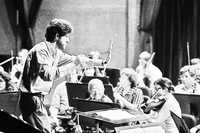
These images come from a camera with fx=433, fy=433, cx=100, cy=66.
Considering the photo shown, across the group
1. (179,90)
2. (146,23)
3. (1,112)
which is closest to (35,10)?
(146,23)

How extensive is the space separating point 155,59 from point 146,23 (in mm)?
1019

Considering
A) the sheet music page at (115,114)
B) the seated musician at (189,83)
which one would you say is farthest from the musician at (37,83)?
the seated musician at (189,83)

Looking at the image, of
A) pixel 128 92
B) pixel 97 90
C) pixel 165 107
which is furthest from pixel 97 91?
pixel 165 107

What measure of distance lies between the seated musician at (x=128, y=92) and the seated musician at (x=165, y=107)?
0.35 metres

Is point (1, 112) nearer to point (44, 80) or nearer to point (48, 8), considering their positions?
point (44, 80)

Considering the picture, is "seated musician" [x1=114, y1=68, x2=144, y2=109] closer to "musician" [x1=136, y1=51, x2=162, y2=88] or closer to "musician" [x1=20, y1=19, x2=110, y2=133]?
"musician" [x1=20, y1=19, x2=110, y2=133]

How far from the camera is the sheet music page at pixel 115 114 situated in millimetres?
2914

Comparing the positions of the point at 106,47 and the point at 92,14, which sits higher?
the point at 92,14

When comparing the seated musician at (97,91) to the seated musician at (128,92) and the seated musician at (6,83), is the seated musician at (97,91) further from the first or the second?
the seated musician at (6,83)

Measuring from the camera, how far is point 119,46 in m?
9.33

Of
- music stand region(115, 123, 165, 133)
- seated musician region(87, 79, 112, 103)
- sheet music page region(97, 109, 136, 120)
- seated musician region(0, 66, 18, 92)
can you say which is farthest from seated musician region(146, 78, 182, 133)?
seated musician region(0, 66, 18, 92)

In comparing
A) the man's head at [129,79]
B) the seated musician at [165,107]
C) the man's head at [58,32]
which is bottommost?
the seated musician at [165,107]

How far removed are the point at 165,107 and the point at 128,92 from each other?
2.33 ft

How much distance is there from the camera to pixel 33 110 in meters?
2.99
